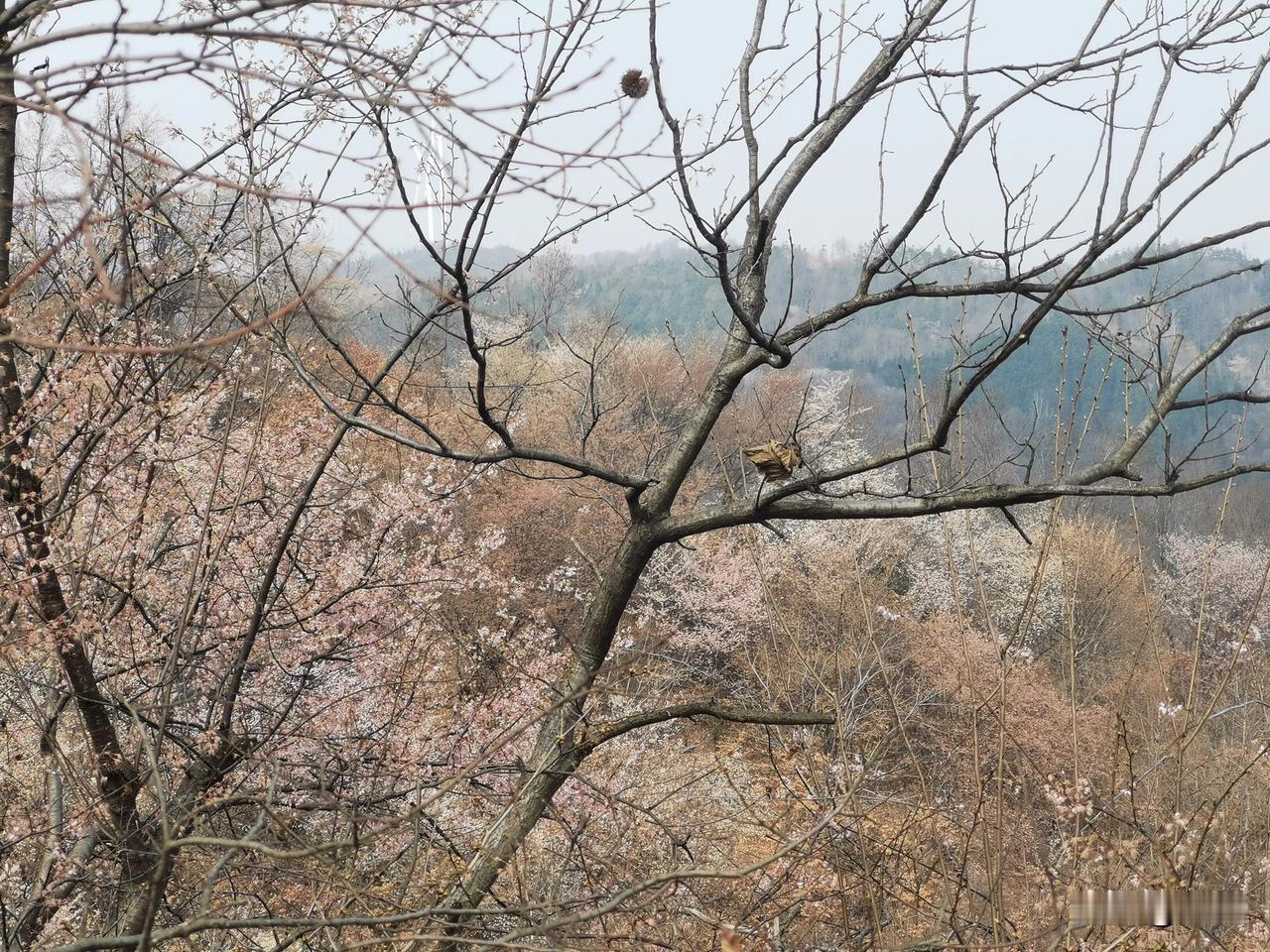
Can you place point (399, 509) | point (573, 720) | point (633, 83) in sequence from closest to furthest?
point (633, 83)
point (573, 720)
point (399, 509)

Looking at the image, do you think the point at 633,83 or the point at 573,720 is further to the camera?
the point at 573,720

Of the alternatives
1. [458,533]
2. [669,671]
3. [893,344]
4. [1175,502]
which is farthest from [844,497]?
[893,344]

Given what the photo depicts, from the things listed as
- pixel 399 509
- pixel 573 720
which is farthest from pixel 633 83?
pixel 399 509

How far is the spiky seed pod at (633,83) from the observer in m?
2.50

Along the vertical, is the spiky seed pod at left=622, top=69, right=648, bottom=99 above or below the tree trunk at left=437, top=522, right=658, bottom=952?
above

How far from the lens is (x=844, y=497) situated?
2.71 metres

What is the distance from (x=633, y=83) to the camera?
99.7 inches

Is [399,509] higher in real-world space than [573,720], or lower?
higher

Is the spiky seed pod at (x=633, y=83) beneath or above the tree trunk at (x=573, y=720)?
above

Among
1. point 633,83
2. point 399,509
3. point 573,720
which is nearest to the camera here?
point 633,83

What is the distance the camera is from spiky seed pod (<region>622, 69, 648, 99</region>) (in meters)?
2.50

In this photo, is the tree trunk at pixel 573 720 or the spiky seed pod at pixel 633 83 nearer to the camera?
the spiky seed pod at pixel 633 83

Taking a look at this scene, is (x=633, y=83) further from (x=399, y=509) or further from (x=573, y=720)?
(x=399, y=509)

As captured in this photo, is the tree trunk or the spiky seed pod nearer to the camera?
the spiky seed pod
